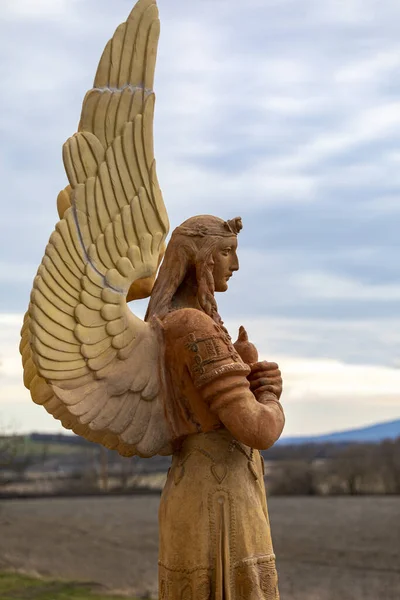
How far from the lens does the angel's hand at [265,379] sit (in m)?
5.17

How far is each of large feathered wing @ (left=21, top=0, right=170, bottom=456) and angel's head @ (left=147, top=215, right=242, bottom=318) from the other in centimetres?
12

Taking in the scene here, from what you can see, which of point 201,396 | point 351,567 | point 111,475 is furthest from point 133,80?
point 111,475

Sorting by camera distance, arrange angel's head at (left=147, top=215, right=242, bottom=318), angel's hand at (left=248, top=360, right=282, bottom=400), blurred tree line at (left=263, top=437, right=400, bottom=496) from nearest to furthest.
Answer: angel's hand at (left=248, top=360, right=282, bottom=400), angel's head at (left=147, top=215, right=242, bottom=318), blurred tree line at (left=263, top=437, right=400, bottom=496)

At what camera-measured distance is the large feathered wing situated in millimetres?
4977

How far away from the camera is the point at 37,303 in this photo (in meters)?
4.91

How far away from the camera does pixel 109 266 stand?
5.10 m

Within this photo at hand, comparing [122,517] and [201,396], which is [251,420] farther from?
[122,517]

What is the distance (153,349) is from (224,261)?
0.66 meters

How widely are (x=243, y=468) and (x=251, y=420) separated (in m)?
0.38

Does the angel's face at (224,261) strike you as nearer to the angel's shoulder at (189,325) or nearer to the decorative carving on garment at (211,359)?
the angel's shoulder at (189,325)

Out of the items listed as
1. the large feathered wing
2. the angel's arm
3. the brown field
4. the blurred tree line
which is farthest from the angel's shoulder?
the blurred tree line

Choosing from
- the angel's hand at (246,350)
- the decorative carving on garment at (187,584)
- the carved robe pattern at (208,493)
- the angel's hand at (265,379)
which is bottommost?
the decorative carving on garment at (187,584)

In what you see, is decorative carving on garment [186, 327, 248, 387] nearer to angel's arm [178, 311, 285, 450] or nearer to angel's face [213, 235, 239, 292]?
angel's arm [178, 311, 285, 450]

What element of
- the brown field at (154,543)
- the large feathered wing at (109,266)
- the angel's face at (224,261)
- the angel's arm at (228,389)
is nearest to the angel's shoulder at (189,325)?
the angel's arm at (228,389)
